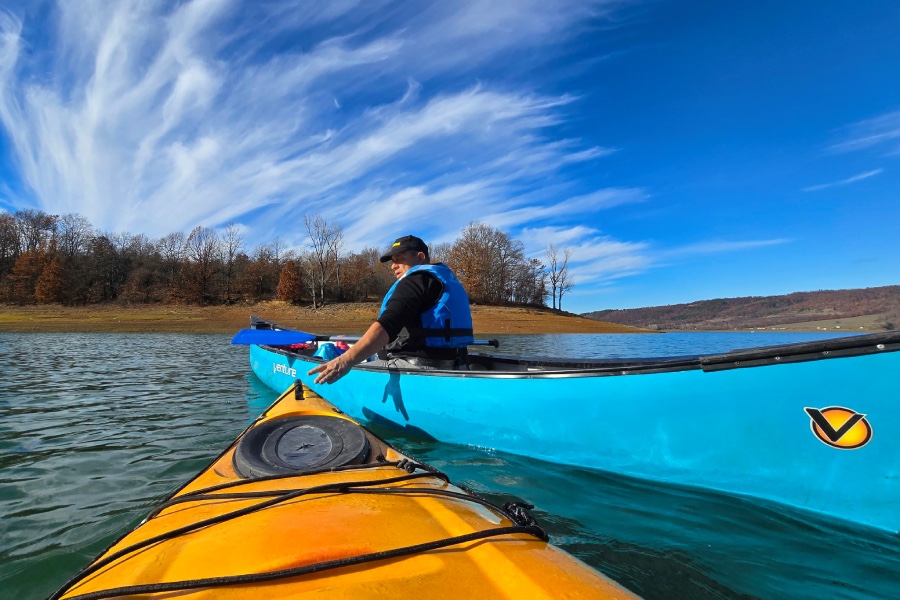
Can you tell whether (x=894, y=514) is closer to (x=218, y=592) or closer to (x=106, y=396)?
(x=218, y=592)

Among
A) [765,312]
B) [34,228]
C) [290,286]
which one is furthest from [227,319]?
[765,312]

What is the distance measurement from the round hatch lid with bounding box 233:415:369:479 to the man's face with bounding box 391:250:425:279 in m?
2.36

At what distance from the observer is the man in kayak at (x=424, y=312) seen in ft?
13.9

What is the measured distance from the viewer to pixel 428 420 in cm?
459

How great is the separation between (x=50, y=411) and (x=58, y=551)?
14.2ft

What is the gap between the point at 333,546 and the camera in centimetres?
130

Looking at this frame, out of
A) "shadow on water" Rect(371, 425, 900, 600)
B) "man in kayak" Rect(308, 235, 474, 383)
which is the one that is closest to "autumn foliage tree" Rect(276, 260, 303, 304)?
"man in kayak" Rect(308, 235, 474, 383)

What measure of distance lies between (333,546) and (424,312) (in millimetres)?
3496

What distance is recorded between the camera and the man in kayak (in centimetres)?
423

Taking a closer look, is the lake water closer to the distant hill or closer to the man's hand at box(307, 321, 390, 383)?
the man's hand at box(307, 321, 390, 383)

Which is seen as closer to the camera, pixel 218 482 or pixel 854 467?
pixel 218 482

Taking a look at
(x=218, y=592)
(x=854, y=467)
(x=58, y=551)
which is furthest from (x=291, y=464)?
(x=854, y=467)

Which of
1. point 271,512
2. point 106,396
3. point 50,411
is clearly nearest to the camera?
point 271,512

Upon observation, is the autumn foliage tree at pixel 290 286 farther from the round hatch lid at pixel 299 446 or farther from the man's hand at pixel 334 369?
the round hatch lid at pixel 299 446
